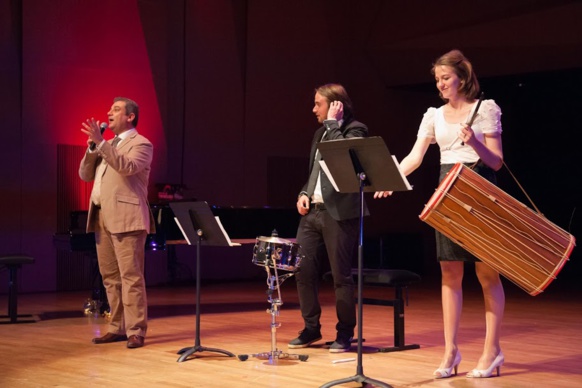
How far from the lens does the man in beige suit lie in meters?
5.84

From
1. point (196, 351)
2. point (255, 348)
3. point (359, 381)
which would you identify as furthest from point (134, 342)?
point (359, 381)

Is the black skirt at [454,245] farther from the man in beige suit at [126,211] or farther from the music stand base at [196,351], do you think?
the man in beige suit at [126,211]

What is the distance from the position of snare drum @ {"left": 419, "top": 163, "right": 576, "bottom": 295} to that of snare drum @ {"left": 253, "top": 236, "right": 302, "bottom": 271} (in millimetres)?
1150

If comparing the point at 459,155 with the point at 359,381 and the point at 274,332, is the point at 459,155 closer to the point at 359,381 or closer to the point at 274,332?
the point at 359,381

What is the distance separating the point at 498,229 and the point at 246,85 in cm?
803

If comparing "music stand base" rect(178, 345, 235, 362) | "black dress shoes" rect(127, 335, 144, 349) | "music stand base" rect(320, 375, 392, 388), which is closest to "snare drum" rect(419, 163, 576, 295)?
"music stand base" rect(320, 375, 392, 388)

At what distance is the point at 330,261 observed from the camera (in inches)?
221

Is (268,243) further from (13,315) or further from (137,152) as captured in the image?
(13,315)

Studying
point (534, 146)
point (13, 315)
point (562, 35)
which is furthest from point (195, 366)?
point (534, 146)

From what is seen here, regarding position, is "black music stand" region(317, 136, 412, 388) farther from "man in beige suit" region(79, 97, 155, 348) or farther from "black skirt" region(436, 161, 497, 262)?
"man in beige suit" region(79, 97, 155, 348)

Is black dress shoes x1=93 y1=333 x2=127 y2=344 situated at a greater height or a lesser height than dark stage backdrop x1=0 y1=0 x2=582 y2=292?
lesser

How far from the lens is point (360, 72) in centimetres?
1330

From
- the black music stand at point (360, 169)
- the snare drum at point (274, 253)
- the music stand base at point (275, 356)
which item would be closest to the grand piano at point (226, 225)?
the music stand base at point (275, 356)

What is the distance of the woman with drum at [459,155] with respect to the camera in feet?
14.7
